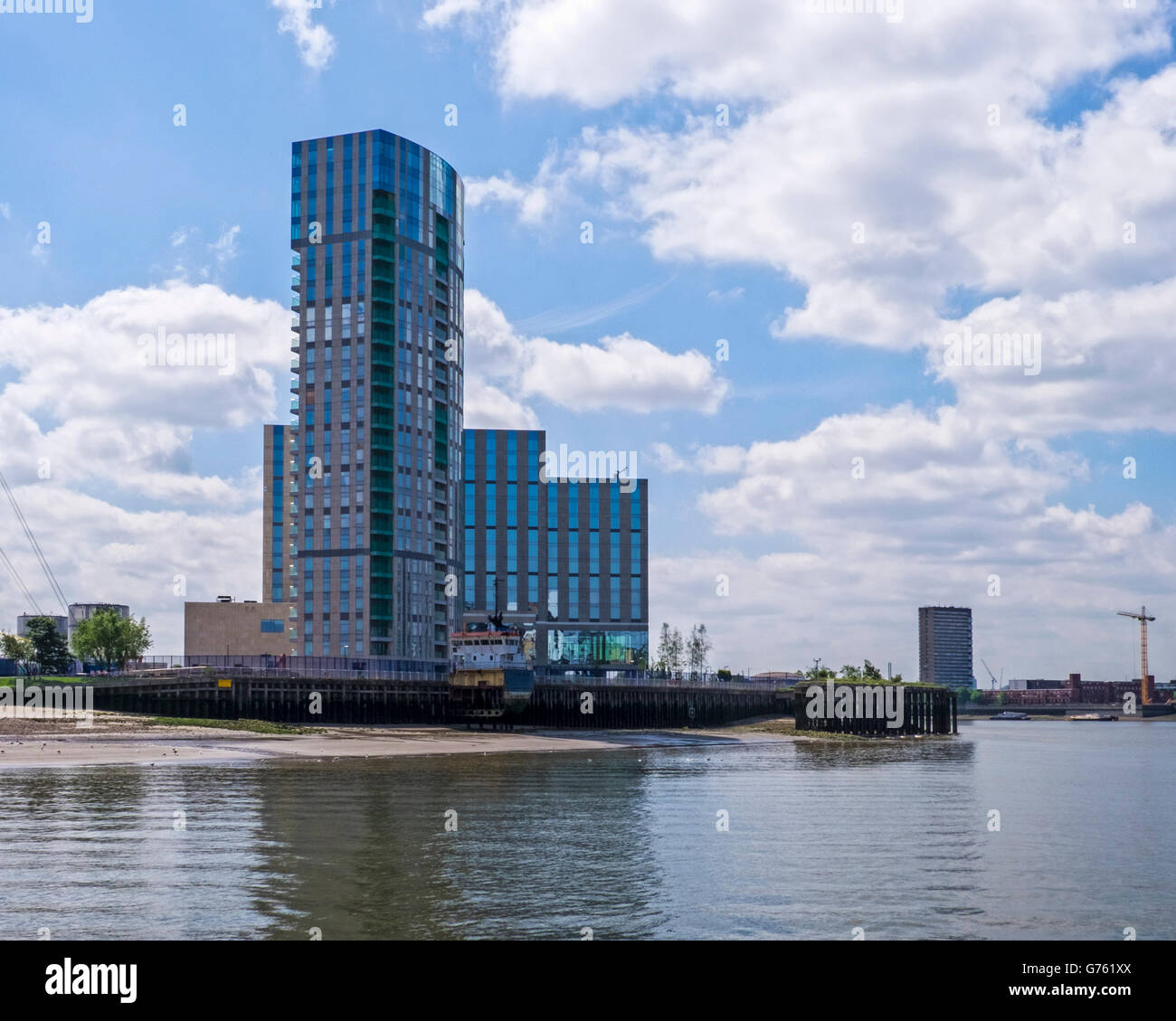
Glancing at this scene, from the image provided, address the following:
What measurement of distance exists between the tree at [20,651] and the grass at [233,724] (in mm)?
76373

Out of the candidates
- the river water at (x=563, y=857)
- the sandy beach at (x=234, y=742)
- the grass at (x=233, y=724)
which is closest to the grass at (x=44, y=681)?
the grass at (x=233, y=724)

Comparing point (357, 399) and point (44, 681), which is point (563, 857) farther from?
point (357, 399)

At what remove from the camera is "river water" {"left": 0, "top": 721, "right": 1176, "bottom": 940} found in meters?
30.3

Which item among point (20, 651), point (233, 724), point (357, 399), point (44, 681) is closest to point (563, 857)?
point (233, 724)

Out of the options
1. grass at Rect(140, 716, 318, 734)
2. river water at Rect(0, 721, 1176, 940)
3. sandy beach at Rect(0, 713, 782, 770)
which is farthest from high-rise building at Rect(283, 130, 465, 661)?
river water at Rect(0, 721, 1176, 940)

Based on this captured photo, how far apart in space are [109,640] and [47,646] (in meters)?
10.6

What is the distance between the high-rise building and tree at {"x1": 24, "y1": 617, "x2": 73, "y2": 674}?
32.7 metres

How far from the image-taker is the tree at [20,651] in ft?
600

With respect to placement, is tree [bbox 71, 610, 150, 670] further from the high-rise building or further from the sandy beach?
the sandy beach

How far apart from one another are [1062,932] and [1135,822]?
28108 mm

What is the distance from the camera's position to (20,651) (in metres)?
184

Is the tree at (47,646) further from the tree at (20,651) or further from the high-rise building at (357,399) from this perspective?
the high-rise building at (357,399)
